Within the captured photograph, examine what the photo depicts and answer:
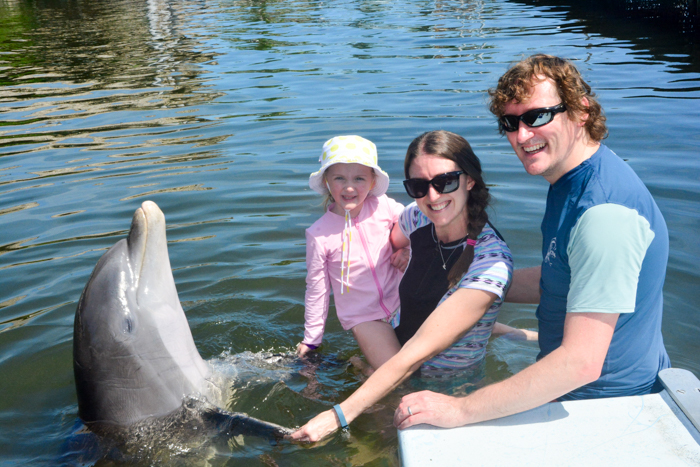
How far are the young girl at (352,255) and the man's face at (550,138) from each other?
5.36 ft

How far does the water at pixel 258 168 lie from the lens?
4.59 meters

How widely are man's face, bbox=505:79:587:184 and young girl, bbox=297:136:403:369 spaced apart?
5.36ft

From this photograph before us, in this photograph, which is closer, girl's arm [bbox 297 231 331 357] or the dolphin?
the dolphin

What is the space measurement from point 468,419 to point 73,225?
5.68 metres

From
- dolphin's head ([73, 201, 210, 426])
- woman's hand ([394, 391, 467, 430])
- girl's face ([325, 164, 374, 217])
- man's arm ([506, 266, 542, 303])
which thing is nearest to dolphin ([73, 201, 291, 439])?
dolphin's head ([73, 201, 210, 426])

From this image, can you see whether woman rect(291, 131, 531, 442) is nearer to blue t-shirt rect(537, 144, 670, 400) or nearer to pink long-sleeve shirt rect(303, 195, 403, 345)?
blue t-shirt rect(537, 144, 670, 400)

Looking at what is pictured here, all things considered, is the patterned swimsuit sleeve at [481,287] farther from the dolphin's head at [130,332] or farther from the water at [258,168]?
the dolphin's head at [130,332]

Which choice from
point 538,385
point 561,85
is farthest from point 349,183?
point 538,385

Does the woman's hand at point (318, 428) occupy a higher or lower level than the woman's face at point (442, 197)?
lower

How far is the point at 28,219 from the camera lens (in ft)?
23.6

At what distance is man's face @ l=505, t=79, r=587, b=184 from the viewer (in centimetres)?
287

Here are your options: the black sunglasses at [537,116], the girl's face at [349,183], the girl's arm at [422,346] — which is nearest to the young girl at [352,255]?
the girl's face at [349,183]

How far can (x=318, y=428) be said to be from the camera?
11.1 ft

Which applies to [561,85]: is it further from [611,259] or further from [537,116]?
[611,259]
